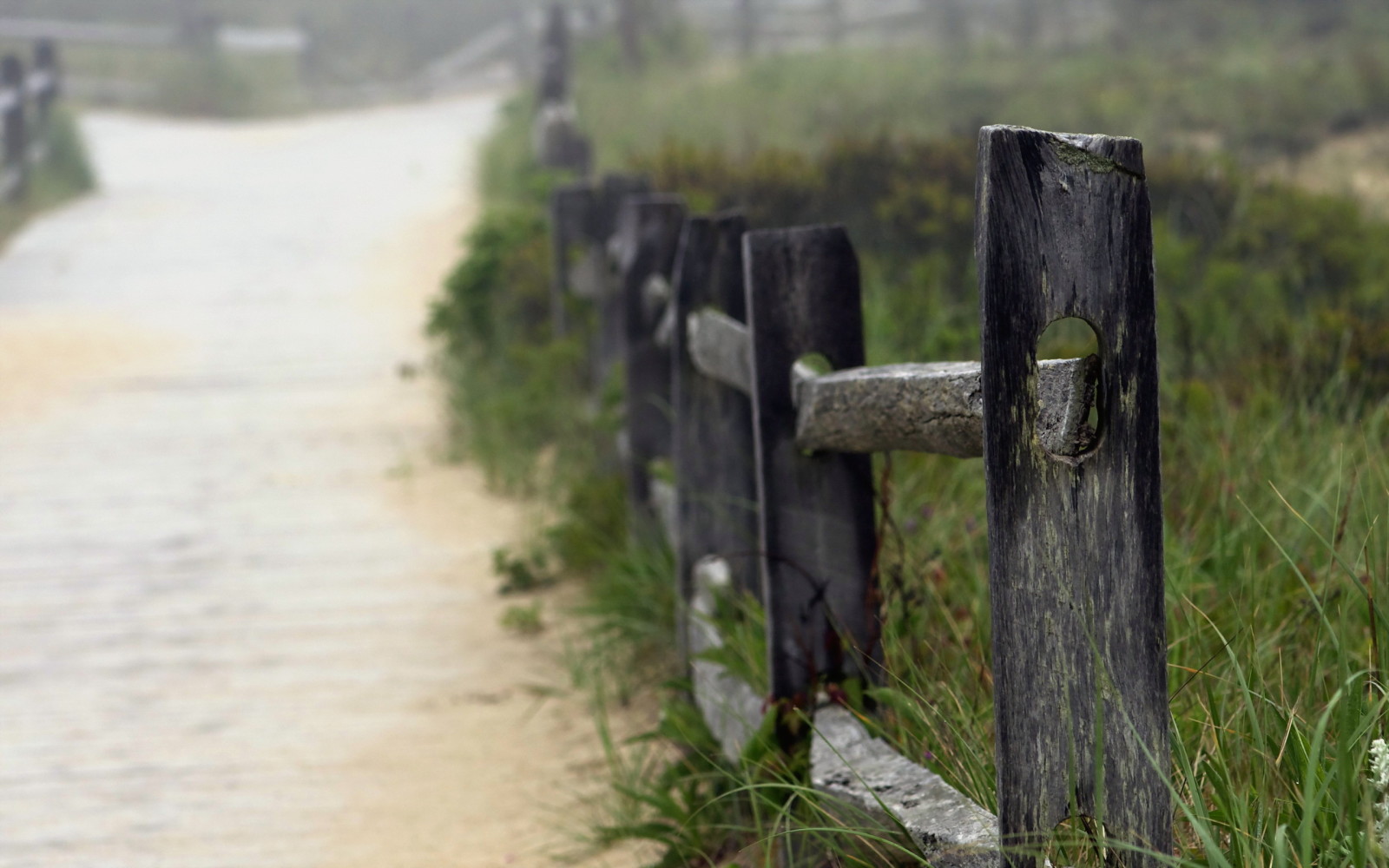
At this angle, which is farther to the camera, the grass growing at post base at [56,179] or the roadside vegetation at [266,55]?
the roadside vegetation at [266,55]

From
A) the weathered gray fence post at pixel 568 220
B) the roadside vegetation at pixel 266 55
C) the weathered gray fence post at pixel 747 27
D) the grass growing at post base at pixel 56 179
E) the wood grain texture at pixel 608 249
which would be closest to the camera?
the wood grain texture at pixel 608 249

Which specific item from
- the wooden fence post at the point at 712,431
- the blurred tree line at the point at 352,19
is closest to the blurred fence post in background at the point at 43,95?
the blurred tree line at the point at 352,19

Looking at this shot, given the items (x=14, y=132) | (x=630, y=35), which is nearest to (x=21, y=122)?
(x=14, y=132)

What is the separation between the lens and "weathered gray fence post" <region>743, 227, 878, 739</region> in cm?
261

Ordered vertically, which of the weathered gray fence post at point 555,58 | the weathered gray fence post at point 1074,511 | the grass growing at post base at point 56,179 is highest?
the weathered gray fence post at point 555,58

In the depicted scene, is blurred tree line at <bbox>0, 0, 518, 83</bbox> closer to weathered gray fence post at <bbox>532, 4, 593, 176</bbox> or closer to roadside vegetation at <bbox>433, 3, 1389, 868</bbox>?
weathered gray fence post at <bbox>532, 4, 593, 176</bbox>

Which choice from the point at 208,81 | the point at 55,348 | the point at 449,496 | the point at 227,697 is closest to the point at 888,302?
the point at 449,496

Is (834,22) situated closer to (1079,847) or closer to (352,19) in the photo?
(352,19)

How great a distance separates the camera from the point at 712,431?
11.5ft

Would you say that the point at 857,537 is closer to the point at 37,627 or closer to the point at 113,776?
the point at 113,776

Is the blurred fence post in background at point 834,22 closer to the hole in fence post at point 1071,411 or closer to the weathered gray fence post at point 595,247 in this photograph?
the weathered gray fence post at point 595,247

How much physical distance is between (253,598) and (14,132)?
1312 centimetres

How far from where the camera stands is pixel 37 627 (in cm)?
497

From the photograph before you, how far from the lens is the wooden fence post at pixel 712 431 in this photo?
335 centimetres
